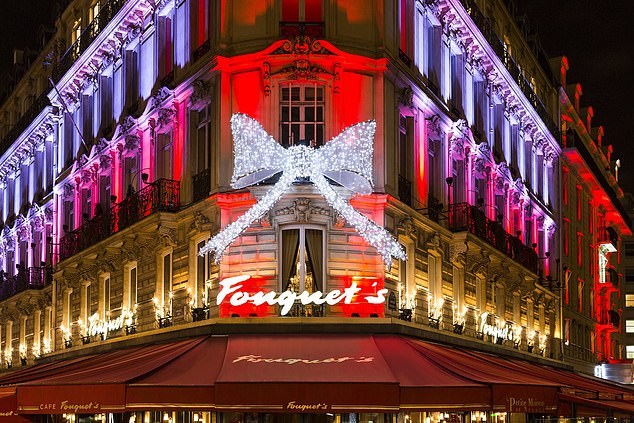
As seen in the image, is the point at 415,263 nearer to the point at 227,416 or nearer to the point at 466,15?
the point at 227,416

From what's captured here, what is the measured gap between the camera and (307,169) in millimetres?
24797

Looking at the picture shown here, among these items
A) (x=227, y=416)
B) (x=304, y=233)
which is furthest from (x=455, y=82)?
(x=227, y=416)

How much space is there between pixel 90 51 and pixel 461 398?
1989 centimetres

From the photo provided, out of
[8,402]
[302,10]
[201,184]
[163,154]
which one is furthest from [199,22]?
[8,402]

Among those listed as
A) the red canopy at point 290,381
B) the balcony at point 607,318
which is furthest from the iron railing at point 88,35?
the balcony at point 607,318

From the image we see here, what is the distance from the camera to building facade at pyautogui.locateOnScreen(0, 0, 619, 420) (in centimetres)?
2528

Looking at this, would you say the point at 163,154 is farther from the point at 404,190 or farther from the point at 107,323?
the point at 404,190

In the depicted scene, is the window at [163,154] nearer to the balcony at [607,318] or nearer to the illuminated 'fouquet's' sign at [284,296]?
the illuminated 'fouquet's' sign at [284,296]

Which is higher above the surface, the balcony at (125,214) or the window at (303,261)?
the balcony at (125,214)

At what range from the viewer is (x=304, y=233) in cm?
2508

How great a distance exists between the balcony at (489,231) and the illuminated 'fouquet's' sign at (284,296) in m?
6.10

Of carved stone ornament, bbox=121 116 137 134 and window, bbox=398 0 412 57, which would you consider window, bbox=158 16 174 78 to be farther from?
window, bbox=398 0 412 57

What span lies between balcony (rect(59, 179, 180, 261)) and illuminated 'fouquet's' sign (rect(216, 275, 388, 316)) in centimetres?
370

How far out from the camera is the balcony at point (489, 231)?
101 feet
